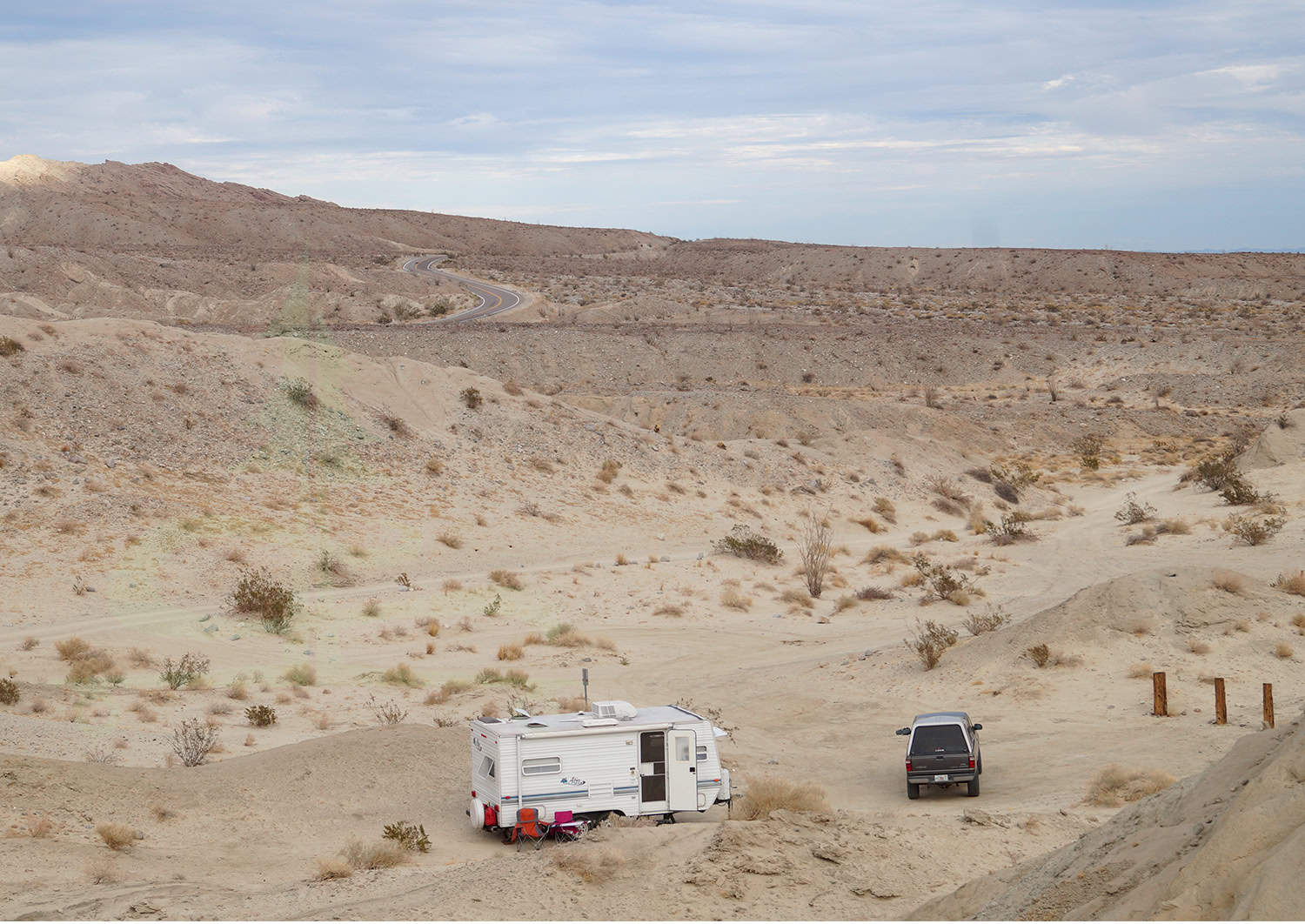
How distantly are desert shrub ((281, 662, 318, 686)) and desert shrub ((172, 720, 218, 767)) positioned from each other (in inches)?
179

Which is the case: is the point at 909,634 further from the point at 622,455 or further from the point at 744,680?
the point at 622,455

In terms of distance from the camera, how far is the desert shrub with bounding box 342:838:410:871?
53.2ft

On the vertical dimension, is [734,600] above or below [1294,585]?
below

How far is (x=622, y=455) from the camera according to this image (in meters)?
52.7

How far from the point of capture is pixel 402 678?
2870 cm

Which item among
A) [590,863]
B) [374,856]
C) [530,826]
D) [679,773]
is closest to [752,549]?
[679,773]

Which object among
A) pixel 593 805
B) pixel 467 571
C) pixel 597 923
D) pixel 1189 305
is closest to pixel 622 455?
pixel 467 571

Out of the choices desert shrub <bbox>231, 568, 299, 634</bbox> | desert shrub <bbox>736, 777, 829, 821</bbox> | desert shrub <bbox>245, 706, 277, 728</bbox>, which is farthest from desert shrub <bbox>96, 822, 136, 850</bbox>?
desert shrub <bbox>231, 568, 299, 634</bbox>

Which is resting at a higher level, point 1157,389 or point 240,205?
point 240,205

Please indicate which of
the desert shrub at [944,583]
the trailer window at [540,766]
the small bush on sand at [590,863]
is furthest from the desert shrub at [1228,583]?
the small bush on sand at [590,863]

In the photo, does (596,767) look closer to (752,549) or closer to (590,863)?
(590,863)

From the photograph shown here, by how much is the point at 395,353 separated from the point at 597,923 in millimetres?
60618

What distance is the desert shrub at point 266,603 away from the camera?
32.6 meters

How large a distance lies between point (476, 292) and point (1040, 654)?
95.4 meters
